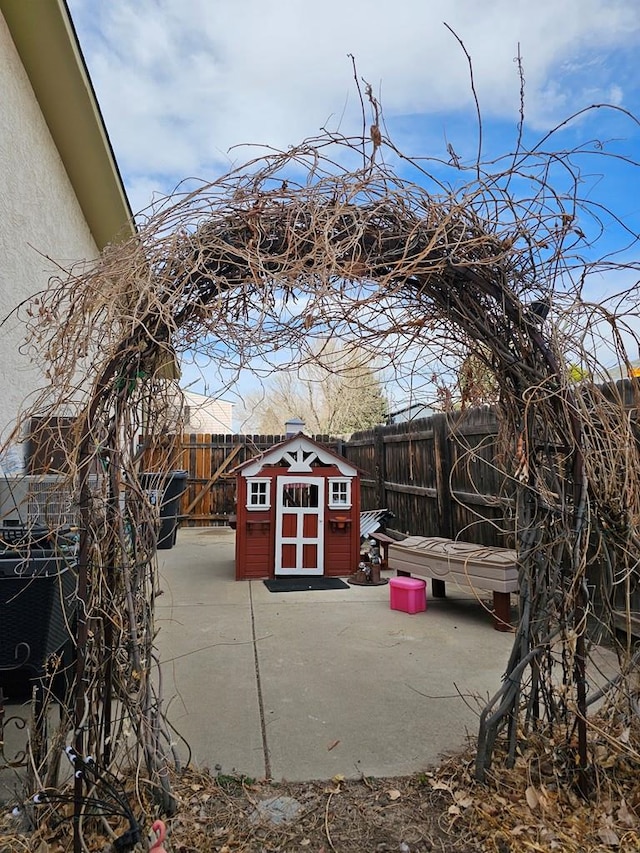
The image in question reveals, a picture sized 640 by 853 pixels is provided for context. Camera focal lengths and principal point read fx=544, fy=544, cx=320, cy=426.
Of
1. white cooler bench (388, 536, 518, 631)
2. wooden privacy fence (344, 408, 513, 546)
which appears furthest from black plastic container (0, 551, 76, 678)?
wooden privacy fence (344, 408, 513, 546)

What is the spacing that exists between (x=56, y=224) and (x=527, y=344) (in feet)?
15.3

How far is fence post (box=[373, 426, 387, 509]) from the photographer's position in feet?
28.6

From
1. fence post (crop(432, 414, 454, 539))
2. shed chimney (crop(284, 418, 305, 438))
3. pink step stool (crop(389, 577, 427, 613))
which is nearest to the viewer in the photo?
pink step stool (crop(389, 577, 427, 613))

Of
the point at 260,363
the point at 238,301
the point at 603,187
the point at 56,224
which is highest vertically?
the point at 56,224

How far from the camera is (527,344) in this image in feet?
7.08

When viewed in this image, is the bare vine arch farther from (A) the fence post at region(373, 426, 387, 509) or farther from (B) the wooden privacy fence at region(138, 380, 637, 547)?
(A) the fence post at region(373, 426, 387, 509)

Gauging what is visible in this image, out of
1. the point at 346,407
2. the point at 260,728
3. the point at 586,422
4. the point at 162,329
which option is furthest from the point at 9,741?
the point at 346,407

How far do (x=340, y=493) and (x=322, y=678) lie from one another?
10.1 feet

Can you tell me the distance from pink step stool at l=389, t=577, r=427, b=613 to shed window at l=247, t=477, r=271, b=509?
1869 millimetres

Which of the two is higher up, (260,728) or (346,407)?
(346,407)

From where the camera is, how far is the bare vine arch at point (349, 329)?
1.86 m

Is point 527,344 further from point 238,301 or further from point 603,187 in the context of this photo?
point 238,301

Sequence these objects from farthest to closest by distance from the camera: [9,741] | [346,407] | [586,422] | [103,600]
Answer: [346,407], [9,741], [586,422], [103,600]

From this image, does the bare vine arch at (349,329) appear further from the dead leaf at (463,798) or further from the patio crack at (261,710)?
the patio crack at (261,710)
